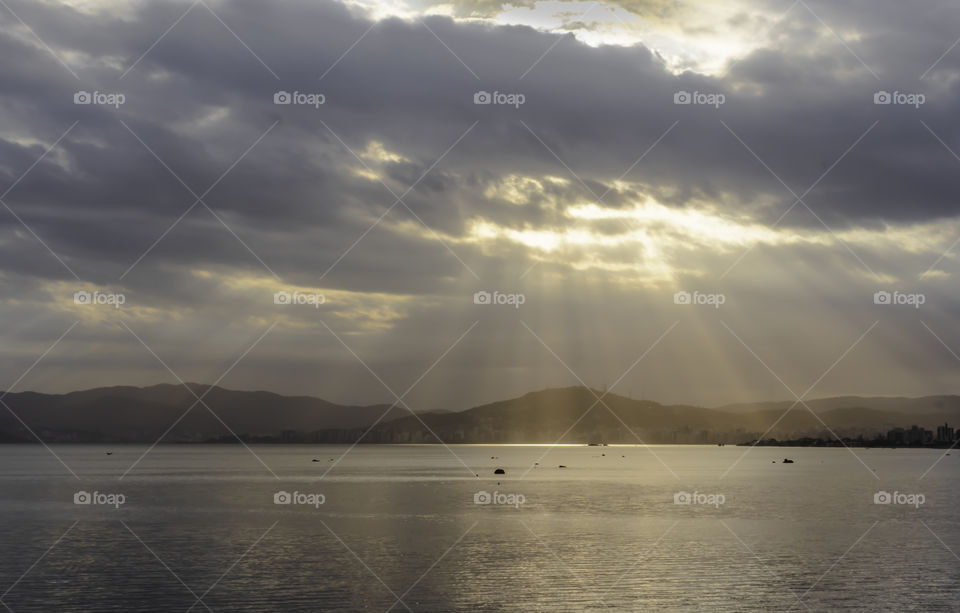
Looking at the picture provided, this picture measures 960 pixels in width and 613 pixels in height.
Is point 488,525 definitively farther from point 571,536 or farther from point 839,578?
point 839,578

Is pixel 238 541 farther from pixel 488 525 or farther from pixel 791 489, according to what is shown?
pixel 791 489

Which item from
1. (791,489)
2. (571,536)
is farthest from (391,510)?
(791,489)

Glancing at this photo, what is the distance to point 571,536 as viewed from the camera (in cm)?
8462

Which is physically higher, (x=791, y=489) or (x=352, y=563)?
(x=791, y=489)

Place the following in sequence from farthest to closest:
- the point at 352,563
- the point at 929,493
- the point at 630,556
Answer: the point at 929,493 < the point at 630,556 < the point at 352,563

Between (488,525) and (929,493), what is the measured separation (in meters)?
107

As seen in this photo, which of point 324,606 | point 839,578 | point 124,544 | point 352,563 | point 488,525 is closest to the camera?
point 324,606

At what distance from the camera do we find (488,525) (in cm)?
9488

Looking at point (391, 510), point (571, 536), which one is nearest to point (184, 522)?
point (391, 510)

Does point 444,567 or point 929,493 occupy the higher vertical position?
point 929,493

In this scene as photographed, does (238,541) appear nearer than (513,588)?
No

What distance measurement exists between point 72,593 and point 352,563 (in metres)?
20.2

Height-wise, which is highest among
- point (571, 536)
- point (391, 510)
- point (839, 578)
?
point (391, 510)

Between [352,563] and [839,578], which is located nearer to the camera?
[839,578]
